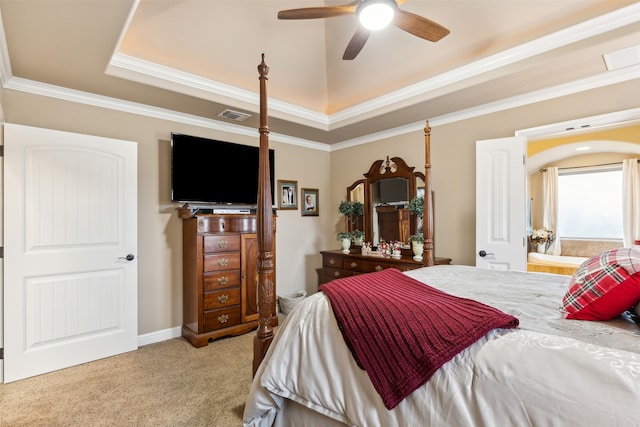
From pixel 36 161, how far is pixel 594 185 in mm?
8072

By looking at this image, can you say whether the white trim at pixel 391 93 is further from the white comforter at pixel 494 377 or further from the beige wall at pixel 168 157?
the white comforter at pixel 494 377

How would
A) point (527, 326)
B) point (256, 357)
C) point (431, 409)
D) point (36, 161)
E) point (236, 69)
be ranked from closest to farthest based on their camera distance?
point (431, 409) → point (527, 326) → point (256, 357) → point (36, 161) → point (236, 69)

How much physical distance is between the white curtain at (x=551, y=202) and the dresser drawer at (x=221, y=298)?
6152 millimetres

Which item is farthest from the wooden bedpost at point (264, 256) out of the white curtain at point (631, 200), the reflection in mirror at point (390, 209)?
the white curtain at point (631, 200)

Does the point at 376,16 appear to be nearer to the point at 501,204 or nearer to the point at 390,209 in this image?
the point at 501,204

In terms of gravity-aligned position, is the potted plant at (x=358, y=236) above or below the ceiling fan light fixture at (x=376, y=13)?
below

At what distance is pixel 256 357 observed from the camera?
1817 mm

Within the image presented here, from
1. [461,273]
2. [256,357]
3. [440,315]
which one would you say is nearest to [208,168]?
[256,357]

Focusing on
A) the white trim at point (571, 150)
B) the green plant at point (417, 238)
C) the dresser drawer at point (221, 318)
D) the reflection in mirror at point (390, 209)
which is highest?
the white trim at point (571, 150)

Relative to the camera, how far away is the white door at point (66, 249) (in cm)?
253

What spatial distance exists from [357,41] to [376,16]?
44 centimetres

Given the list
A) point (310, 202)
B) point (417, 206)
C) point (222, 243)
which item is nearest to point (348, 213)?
point (310, 202)

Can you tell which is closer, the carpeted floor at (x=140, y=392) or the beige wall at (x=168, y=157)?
the carpeted floor at (x=140, y=392)

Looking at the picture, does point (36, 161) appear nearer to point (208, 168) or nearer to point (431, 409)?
point (208, 168)
